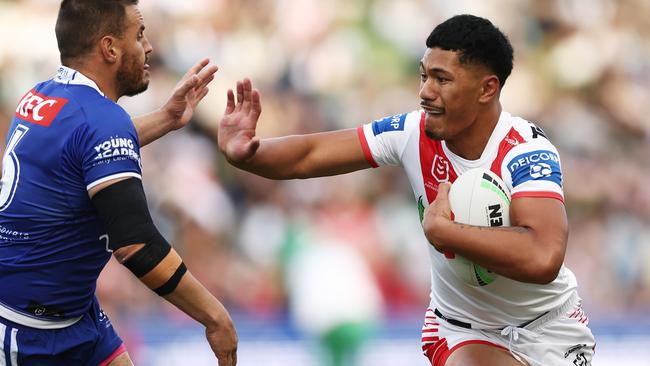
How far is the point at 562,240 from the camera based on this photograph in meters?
5.26

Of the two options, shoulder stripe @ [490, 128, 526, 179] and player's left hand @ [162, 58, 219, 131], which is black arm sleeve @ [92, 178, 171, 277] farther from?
shoulder stripe @ [490, 128, 526, 179]

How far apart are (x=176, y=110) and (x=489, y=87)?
5.80ft

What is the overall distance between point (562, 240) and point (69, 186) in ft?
7.83

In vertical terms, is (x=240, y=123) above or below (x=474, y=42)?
below

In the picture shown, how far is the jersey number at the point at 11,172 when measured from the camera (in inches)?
198

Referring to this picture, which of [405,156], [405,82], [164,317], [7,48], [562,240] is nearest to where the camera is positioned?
[562,240]

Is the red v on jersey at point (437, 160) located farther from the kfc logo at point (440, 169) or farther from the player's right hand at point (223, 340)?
the player's right hand at point (223, 340)

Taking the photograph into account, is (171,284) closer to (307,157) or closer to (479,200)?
(307,157)

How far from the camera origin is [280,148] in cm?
604

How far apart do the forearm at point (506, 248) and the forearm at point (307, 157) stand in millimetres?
999

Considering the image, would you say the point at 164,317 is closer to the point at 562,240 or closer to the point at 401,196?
the point at 401,196

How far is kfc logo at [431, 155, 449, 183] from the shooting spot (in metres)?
5.77

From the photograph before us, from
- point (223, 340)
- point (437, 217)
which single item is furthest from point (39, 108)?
point (437, 217)

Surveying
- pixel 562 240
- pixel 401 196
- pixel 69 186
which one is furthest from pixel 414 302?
pixel 69 186
